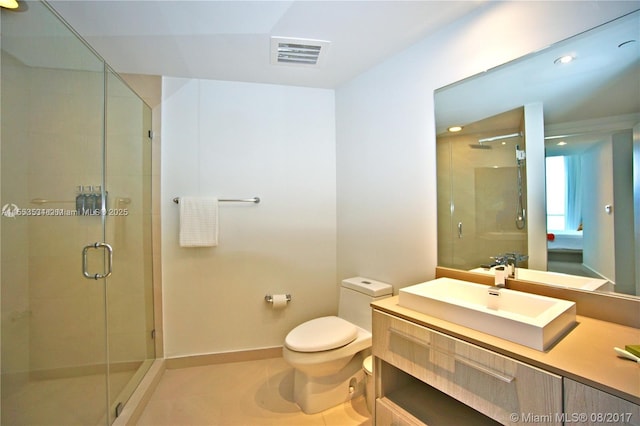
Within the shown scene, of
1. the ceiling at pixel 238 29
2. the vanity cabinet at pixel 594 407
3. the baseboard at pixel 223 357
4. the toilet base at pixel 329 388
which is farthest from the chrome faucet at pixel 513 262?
the baseboard at pixel 223 357

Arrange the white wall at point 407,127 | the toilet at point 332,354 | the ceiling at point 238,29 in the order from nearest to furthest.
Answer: the white wall at point 407,127 < the ceiling at point 238,29 < the toilet at point 332,354

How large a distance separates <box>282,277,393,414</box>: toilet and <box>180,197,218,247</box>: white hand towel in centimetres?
96

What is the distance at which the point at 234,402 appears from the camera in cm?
172

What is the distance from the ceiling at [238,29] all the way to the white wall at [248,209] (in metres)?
0.31

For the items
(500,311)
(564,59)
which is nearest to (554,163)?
(564,59)

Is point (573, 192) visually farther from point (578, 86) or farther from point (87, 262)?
point (87, 262)

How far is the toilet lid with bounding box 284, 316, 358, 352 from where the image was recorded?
154 centimetres

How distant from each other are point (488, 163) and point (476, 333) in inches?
36.1

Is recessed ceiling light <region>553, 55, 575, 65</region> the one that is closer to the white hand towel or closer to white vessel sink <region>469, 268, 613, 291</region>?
white vessel sink <region>469, 268, 613, 291</region>

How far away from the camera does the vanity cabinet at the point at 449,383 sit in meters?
0.78

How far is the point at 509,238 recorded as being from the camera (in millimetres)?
1354

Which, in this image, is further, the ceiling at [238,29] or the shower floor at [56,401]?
the ceiling at [238,29]

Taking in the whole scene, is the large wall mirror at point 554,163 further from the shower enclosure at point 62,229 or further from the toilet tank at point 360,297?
the shower enclosure at point 62,229

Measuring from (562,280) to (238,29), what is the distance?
207cm
